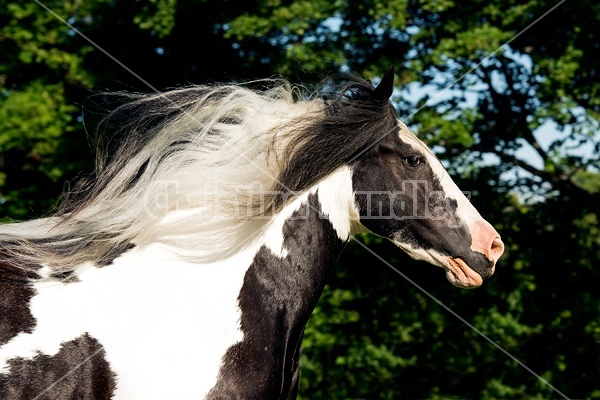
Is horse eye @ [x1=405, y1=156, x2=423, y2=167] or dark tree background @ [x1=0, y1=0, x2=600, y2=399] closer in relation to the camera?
horse eye @ [x1=405, y1=156, x2=423, y2=167]

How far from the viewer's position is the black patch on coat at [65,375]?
2646 mm

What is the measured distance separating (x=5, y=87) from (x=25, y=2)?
4.05 feet

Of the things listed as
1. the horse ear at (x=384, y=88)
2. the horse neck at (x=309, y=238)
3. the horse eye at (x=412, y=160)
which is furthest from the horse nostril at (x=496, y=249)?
the horse ear at (x=384, y=88)

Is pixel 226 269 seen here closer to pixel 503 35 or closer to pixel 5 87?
pixel 503 35

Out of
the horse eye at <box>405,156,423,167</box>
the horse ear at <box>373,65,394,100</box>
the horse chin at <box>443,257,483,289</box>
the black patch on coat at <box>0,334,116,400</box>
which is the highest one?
the horse ear at <box>373,65,394,100</box>

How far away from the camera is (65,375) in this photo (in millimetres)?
2695

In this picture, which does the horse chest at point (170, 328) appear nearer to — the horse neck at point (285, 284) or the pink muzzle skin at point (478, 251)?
the horse neck at point (285, 284)

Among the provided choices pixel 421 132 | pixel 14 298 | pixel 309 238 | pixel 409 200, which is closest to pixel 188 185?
pixel 309 238

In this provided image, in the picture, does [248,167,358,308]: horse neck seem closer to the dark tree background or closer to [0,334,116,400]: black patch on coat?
[0,334,116,400]: black patch on coat

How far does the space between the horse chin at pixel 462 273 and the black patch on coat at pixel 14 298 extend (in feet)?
6.15

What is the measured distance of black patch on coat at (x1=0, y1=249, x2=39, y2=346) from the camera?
272 cm

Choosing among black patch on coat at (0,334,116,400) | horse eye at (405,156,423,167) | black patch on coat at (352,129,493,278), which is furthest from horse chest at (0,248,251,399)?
horse eye at (405,156,423,167)

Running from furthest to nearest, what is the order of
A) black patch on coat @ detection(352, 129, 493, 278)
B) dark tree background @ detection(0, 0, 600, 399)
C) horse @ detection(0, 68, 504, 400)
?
dark tree background @ detection(0, 0, 600, 399) → black patch on coat @ detection(352, 129, 493, 278) → horse @ detection(0, 68, 504, 400)

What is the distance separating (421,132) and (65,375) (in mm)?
5841
